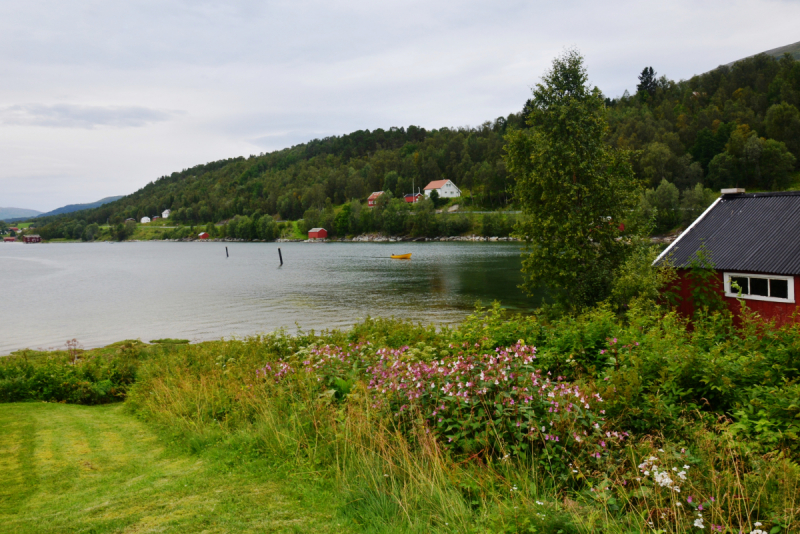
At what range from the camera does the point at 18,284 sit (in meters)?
67.3

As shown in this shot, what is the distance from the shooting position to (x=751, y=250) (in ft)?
57.5

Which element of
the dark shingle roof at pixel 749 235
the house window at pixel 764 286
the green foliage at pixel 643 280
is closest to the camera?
the house window at pixel 764 286

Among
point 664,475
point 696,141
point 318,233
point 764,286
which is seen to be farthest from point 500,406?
point 318,233

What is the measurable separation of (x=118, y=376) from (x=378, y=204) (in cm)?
15785

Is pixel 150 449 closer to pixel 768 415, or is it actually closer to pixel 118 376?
pixel 118 376

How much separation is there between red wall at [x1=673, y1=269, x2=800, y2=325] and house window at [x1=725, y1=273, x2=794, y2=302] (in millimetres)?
149

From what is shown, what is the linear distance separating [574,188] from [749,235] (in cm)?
729

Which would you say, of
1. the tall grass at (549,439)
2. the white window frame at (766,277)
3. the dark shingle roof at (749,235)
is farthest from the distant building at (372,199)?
the tall grass at (549,439)

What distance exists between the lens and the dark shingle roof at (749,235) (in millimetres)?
16656

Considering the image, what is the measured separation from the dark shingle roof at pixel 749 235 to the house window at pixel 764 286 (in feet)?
1.07

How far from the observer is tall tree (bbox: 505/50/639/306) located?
23.4 m

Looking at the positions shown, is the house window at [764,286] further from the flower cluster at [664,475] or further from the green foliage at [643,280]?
the flower cluster at [664,475]

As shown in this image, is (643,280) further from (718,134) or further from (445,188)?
(445,188)

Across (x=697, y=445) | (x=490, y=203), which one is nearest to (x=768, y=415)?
(x=697, y=445)
